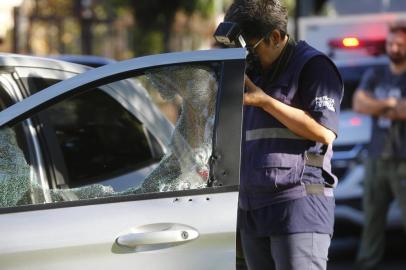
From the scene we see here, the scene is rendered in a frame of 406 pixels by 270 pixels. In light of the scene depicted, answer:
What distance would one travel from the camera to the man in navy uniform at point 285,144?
314 cm

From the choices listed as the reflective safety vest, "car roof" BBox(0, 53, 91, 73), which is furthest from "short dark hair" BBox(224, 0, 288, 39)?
"car roof" BBox(0, 53, 91, 73)

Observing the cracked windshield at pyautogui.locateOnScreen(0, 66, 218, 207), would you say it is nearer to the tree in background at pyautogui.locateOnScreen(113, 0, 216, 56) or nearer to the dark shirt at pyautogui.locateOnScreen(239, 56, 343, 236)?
the dark shirt at pyautogui.locateOnScreen(239, 56, 343, 236)

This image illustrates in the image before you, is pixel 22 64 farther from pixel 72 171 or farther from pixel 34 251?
pixel 34 251

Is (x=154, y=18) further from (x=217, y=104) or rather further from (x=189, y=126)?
(x=217, y=104)

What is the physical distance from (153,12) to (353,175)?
40.1 feet

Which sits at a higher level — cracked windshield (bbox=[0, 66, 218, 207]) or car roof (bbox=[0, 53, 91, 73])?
car roof (bbox=[0, 53, 91, 73])

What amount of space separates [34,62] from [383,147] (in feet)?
10.7

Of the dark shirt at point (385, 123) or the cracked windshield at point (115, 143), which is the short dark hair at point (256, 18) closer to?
the cracked windshield at point (115, 143)

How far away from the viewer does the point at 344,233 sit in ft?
24.3

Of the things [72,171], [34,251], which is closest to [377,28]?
Result: [72,171]

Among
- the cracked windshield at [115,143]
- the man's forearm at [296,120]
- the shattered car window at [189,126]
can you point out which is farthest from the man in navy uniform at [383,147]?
the shattered car window at [189,126]

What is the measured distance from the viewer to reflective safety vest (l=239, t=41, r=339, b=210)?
124 inches

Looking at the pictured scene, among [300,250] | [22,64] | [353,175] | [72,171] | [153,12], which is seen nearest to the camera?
[300,250]

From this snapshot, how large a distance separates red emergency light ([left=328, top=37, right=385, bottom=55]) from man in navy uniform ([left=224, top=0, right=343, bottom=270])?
4421mm
